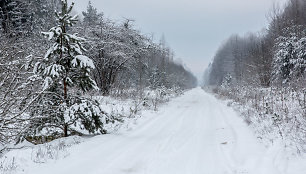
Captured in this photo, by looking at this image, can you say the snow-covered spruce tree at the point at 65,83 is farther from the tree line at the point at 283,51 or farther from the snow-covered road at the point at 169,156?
the tree line at the point at 283,51

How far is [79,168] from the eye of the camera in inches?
153

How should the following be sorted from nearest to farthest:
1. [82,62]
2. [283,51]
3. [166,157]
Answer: [166,157] < [82,62] < [283,51]

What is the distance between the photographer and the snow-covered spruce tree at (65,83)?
5.98 m

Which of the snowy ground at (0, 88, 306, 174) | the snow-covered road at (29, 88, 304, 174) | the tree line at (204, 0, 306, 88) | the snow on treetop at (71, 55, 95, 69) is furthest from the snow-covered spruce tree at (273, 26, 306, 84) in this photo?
the snow on treetop at (71, 55, 95, 69)

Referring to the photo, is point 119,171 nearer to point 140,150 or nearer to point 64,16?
point 140,150

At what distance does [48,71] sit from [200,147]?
16.2 ft

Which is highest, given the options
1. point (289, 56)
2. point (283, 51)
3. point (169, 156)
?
point (283, 51)

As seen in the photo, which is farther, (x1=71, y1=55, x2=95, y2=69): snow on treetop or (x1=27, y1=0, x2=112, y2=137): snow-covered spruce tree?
(x1=71, y1=55, x2=95, y2=69): snow on treetop

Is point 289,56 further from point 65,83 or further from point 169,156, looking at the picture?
point 65,83

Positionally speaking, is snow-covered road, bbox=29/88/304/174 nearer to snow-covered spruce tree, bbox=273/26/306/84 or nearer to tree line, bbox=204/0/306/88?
tree line, bbox=204/0/306/88

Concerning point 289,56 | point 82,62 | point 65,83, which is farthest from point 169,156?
point 289,56

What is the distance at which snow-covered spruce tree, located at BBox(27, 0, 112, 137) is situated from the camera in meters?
5.98

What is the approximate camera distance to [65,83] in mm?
6406

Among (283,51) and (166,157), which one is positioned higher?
(283,51)
